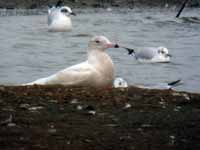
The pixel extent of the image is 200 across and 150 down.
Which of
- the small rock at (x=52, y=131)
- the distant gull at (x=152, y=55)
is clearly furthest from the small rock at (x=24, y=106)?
the distant gull at (x=152, y=55)

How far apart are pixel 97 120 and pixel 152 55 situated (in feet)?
34.8

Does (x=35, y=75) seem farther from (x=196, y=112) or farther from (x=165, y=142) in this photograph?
(x=165, y=142)

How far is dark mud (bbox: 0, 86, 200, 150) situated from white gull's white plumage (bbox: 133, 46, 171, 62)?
8989mm

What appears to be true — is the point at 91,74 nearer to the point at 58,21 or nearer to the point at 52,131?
the point at 52,131

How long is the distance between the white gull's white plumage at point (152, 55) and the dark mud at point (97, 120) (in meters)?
8.99

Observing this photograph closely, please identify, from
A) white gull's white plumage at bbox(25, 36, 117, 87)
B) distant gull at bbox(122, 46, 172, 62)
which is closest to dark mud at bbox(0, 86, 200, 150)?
white gull's white plumage at bbox(25, 36, 117, 87)

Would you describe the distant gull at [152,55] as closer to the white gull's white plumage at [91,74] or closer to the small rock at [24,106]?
the white gull's white plumage at [91,74]

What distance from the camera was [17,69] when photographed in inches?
560

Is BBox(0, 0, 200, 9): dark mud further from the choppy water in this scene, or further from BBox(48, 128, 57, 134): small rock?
BBox(48, 128, 57, 134): small rock

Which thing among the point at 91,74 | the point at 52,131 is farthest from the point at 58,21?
the point at 52,131

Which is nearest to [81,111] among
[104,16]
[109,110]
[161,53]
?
[109,110]

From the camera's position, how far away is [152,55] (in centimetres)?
1616

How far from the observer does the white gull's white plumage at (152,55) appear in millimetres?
16112

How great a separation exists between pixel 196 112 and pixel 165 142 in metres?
1.04
